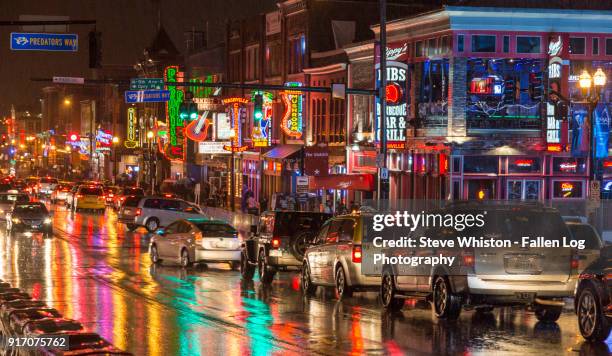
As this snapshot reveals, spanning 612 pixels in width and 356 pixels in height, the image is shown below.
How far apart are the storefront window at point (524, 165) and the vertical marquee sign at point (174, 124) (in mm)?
45752

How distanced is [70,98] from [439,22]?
137 meters

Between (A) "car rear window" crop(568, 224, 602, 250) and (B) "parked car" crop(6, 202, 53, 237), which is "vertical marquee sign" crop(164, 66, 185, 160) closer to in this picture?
(B) "parked car" crop(6, 202, 53, 237)

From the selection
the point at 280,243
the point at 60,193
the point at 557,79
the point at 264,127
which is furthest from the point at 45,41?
the point at 60,193

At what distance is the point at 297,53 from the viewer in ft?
208

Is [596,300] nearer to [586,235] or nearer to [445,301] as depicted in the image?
[445,301]

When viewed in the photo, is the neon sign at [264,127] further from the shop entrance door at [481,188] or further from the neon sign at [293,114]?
the shop entrance door at [481,188]

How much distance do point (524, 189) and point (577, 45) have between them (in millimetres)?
5993

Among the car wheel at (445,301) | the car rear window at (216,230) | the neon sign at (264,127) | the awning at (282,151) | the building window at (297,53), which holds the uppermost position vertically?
the building window at (297,53)

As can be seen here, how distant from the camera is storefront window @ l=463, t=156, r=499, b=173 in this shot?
4488 centimetres

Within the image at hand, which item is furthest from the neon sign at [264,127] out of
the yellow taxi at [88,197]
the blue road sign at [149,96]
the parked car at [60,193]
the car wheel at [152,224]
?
the car wheel at [152,224]

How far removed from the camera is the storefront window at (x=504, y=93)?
44.2m

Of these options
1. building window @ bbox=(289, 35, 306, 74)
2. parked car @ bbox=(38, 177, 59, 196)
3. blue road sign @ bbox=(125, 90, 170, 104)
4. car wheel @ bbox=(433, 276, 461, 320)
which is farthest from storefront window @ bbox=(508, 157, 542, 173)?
parked car @ bbox=(38, 177, 59, 196)

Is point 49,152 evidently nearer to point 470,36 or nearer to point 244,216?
point 244,216

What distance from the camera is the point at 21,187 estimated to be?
80500 mm
